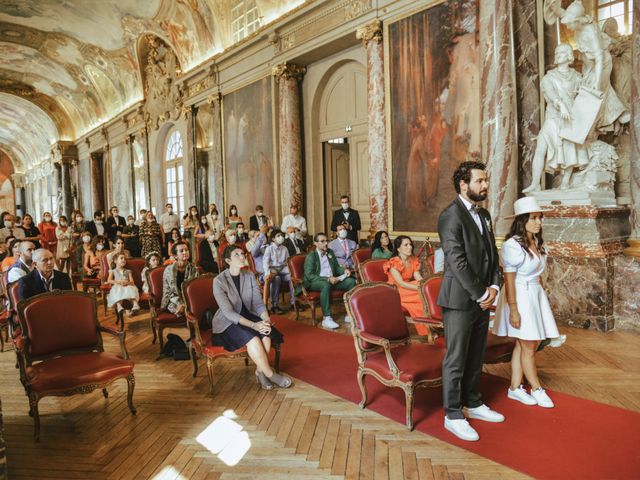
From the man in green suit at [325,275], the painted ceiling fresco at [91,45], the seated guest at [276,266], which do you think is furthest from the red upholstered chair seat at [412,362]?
the painted ceiling fresco at [91,45]

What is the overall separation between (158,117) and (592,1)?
14048 mm

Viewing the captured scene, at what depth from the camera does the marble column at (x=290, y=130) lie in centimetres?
1075

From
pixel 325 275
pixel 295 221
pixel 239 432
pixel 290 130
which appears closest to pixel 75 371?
pixel 239 432

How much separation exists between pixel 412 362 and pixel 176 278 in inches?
132

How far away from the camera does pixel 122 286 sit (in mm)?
7012

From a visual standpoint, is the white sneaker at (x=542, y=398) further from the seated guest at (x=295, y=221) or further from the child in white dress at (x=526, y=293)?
the seated guest at (x=295, y=221)

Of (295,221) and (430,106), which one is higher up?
(430,106)

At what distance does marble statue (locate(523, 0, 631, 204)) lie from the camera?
5980 millimetres

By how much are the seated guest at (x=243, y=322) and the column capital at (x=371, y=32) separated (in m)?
5.77

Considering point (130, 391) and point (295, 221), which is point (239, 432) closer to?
point (130, 391)

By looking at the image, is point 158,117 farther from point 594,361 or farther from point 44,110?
point 594,361

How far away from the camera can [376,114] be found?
8.62m

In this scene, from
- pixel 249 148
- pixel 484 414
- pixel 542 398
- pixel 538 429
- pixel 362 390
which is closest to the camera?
pixel 538 429

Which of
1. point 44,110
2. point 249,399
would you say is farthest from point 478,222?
point 44,110
